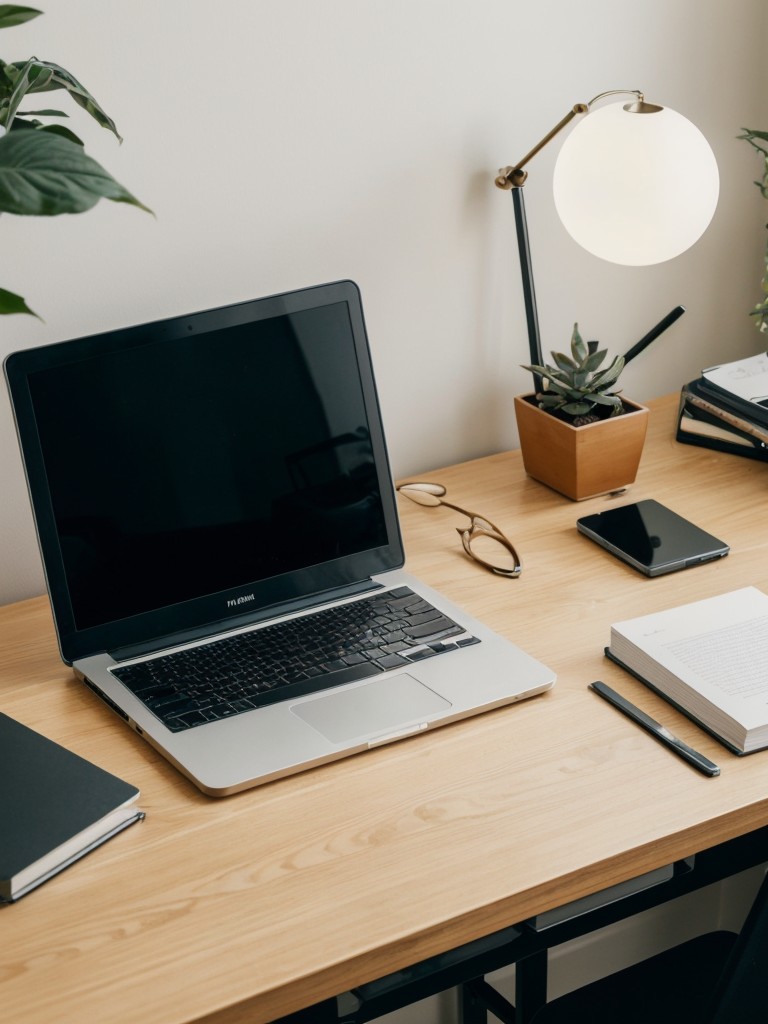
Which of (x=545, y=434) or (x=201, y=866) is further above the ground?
(x=545, y=434)

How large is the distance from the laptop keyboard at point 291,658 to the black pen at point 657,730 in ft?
0.49

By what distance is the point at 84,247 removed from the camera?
4.33 ft

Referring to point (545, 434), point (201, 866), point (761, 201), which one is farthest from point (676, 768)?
point (761, 201)

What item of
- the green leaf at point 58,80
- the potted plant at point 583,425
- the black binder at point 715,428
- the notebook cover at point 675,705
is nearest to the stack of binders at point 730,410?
the black binder at point 715,428

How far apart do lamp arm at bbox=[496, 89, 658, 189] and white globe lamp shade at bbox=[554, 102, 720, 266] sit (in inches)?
0.5

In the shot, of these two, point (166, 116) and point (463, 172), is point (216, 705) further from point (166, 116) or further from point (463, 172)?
point (463, 172)

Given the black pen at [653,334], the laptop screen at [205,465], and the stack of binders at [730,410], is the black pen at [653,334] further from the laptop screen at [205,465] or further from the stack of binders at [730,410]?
the laptop screen at [205,465]

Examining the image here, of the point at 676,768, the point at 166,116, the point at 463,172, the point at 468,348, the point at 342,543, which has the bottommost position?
the point at 676,768

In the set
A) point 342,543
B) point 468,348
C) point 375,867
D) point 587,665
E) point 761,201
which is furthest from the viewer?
point 761,201

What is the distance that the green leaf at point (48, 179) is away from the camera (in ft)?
2.44

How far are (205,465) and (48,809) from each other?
15.6 inches

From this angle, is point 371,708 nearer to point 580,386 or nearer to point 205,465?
point 205,465

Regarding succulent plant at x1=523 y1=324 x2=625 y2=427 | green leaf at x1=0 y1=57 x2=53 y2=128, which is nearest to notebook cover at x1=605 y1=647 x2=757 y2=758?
succulent plant at x1=523 y1=324 x2=625 y2=427

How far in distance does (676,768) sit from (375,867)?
27cm
